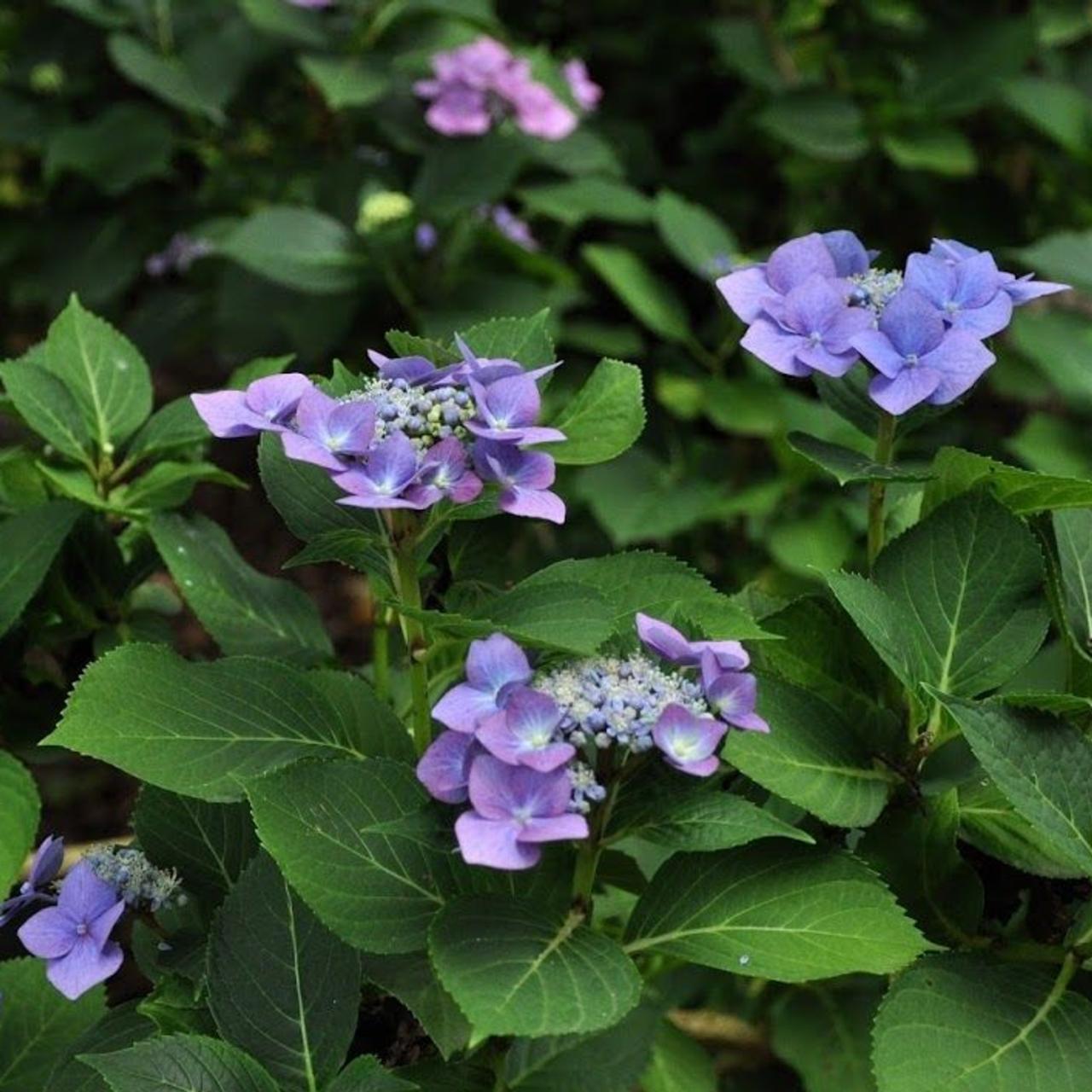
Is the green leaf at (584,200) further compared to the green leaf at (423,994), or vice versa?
the green leaf at (584,200)

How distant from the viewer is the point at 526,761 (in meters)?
0.67

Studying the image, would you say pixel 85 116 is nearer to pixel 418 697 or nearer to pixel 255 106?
pixel 255 106

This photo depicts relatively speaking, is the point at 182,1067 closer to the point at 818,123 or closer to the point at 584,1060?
the point at 584,1060

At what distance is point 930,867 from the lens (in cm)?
88

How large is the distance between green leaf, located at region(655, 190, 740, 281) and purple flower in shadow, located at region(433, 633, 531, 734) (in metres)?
1.42

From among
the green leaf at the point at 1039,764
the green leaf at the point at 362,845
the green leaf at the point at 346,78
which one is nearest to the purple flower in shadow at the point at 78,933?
the green leaf at the point at 362,845

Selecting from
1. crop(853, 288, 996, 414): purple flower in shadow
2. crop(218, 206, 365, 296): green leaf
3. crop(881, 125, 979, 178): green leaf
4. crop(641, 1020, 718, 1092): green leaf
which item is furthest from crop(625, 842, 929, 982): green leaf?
crop(881, 125, 979, 178): green leaf

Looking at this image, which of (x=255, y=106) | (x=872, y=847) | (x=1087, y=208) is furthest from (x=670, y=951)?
(x=1087, y=208)

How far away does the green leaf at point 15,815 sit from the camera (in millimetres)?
937

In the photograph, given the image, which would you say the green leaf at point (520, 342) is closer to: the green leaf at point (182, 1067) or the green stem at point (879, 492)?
the green stem at point (879, 492)

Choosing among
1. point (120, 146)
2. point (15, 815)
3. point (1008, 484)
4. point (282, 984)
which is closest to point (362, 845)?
point (282, 984)

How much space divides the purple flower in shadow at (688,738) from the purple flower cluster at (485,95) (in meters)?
1.54

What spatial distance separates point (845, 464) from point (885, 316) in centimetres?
10

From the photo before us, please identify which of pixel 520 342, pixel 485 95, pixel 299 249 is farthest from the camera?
pixel 485 95
